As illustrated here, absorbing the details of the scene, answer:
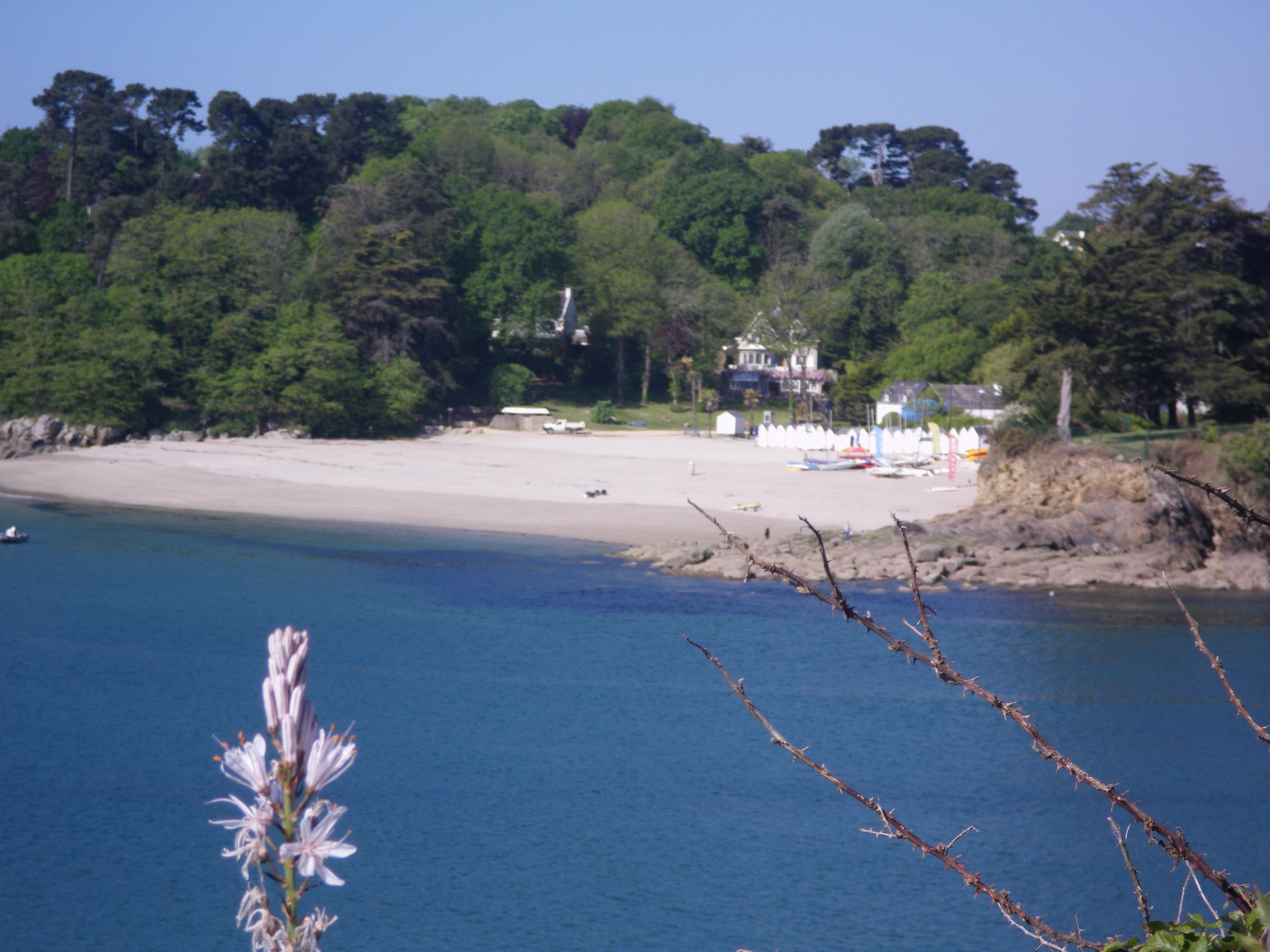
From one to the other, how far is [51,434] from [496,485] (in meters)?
21.2

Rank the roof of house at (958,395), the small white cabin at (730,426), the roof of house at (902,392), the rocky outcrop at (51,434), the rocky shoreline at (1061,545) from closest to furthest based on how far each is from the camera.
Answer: the rocky shoreline at (1061,545)
the rocky outcrop at (51,434)
the roof of house at (958,395)
the small white cabin at (730,426)
the roof of house at (902,392)

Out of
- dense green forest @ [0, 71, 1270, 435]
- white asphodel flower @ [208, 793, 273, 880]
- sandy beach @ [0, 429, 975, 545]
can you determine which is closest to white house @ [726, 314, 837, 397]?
dense green forest @ [0, 71, 1270, 435]

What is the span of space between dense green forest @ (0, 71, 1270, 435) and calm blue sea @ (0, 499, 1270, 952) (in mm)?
9787

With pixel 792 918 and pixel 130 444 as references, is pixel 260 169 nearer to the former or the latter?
pixel 130 444

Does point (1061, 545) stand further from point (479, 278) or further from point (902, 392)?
point (479, 278)

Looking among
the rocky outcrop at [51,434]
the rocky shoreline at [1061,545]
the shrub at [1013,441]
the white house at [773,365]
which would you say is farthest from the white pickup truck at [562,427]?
the shrub at [1013,441]

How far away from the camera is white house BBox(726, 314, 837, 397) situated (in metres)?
67.7

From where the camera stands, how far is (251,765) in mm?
A: 2166

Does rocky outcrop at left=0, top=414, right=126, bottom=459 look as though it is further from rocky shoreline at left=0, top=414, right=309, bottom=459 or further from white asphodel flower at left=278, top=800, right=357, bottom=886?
white asphodel flower at left=278, top=800, right=357, bottom=886

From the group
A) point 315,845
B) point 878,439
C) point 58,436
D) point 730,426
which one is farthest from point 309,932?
point 730,426

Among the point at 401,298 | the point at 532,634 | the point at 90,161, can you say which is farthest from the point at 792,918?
the point at 90,161

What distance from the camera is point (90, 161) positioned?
63.9 metres

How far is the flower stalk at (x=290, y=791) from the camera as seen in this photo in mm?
2139

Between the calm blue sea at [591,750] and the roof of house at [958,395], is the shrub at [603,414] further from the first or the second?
the calm blue sea at [591,750]
